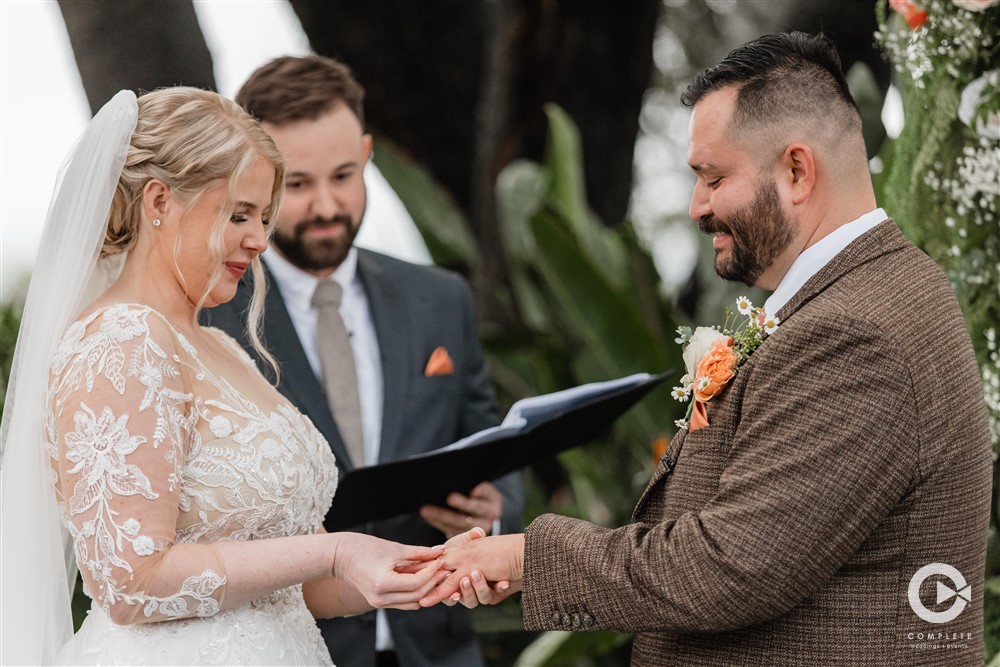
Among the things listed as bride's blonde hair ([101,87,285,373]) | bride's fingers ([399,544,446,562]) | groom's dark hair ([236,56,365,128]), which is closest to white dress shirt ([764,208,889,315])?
bride's fingers ([399,544,446,562])

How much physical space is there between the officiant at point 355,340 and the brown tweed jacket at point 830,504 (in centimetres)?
104

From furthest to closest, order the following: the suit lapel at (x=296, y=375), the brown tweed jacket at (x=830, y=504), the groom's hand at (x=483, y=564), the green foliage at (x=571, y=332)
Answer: the green foliage at (x=571, y=332), the suit lapel at (x=296, y=375), the groom's hand at (x=483, y=564), the brown tweed jacket at (x=830, y=504)

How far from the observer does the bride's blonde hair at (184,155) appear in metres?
2.47

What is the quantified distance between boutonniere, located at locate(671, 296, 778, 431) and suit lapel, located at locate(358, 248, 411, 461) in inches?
43.3

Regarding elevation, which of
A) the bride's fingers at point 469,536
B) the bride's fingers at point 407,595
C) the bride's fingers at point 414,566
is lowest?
the bride's fingers at point 407,595

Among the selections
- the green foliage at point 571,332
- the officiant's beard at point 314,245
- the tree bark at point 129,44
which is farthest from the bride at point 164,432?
the green foliage at point 571,332

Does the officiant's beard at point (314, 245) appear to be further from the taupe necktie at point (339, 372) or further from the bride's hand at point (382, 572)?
the bride's hand at point (382, 572)

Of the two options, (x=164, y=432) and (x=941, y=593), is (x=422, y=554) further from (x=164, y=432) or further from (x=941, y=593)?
(x=941, y=593)

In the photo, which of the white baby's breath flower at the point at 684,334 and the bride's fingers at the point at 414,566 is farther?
the bride's fingers at the point at 414,566

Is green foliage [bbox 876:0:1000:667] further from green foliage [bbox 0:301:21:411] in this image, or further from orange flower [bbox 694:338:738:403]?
green foliage [bbox 0:301:21:411]

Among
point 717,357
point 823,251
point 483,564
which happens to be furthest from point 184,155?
point 823,251

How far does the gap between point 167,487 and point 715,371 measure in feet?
3.78

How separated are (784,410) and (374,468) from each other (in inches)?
39.2

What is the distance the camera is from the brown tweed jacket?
6.76 ft
